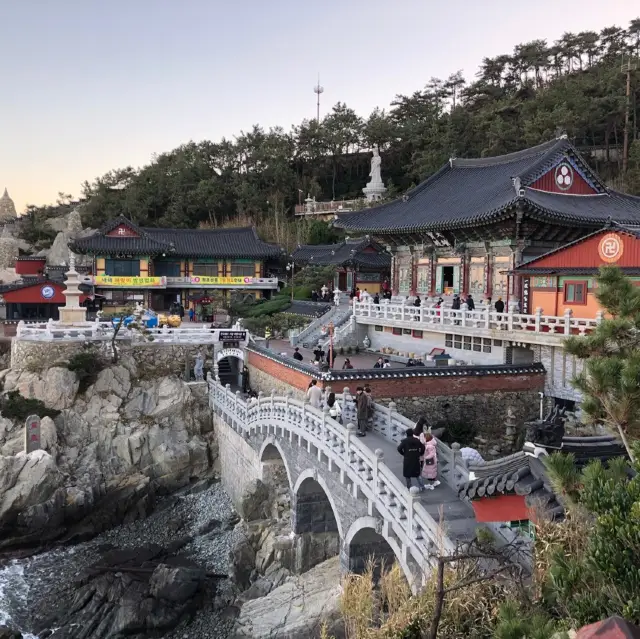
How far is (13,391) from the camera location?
93.6 feet

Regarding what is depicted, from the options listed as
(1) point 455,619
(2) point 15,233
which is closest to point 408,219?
(1) point 455,619

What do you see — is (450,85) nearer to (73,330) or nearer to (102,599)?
(73,330)

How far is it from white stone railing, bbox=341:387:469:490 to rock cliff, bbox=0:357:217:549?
39.1ft

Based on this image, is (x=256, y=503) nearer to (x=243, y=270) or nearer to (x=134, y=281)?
(x=134, y=281)

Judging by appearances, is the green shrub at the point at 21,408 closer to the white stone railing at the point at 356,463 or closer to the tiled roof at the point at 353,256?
the white stone railing at the point at 356,463

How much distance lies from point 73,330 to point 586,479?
29.0m

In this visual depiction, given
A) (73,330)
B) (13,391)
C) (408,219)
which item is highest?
(408,219)

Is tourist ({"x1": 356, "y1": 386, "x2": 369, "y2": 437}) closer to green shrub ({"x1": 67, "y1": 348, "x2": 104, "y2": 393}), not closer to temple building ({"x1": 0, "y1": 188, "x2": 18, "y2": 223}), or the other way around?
green shrub ({"x1": 67, "y1": 348, "x2": 104, "y2": 393})

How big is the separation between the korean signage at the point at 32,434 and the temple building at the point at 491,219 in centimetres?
1828

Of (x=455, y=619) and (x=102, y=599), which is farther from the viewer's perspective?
(x=102, y=599)

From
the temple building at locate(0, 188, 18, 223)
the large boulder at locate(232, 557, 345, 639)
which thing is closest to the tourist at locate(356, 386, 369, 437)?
the large boulder at locate(232, 557, 345, 639)

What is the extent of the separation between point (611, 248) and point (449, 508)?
12268 millimetres

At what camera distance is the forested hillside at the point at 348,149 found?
186ft

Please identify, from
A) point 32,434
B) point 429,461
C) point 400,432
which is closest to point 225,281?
point 32,434
